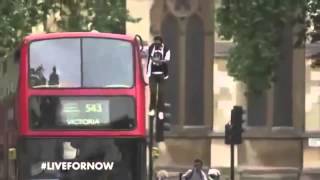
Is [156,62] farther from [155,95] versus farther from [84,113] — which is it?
[84,113]

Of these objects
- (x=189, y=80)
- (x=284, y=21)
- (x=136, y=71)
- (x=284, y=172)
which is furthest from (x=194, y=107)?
(x=136, y=71)

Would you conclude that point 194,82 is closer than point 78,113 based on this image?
No

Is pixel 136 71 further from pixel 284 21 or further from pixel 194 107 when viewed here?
pixel 194 107

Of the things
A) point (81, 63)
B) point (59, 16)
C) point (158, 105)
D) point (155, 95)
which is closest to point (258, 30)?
point (158, 105)

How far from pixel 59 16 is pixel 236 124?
19.0ft

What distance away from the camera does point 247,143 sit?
32.5m

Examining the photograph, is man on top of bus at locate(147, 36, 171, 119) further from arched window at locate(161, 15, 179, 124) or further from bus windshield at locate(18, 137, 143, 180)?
arched window at locate(161, 15, 179, 124)

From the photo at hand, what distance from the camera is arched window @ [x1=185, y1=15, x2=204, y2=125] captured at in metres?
33.2

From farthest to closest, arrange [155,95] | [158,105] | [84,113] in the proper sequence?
[158,105], [155,95], [84,113]

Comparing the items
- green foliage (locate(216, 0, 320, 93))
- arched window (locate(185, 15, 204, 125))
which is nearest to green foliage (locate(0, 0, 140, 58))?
green foliage (locate(216, 0, 320, 93))

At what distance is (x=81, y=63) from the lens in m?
18.2

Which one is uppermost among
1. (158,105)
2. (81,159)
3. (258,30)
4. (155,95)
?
(258,30)

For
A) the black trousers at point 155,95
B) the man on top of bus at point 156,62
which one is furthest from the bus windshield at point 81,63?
the black trousers at point 155,95

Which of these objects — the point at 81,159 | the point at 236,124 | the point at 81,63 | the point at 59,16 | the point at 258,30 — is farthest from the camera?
the point at 59,16
